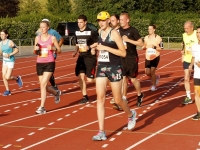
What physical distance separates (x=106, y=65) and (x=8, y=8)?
57148 millimetres

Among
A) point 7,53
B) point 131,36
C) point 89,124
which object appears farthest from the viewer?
point 7,53

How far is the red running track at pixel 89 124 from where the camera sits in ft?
26.0

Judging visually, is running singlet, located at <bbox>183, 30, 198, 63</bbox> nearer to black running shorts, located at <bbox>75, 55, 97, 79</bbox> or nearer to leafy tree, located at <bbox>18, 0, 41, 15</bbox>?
black running shorts, located at <bbox>75, 55, 97, 79</bbox>

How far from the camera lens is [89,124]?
31.1 feet

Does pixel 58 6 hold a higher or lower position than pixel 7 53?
higher

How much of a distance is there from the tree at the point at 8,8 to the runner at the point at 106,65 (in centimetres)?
5536

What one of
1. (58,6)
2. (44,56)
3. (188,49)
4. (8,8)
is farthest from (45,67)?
(58,6)

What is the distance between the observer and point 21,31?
143 ft

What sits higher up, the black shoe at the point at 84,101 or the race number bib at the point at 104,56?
the race number bib at the point at 104,56

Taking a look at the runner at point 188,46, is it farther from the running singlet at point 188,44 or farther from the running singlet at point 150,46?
the running singlet at point 150,46

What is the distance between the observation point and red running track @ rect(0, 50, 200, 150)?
7918 mm

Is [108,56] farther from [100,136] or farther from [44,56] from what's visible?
[44,56]

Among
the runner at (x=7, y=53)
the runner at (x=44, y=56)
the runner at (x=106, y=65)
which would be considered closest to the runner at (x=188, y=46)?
the runner at (x=44, y=56)

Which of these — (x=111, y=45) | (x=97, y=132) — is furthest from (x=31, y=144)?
(x=111, y=45)
